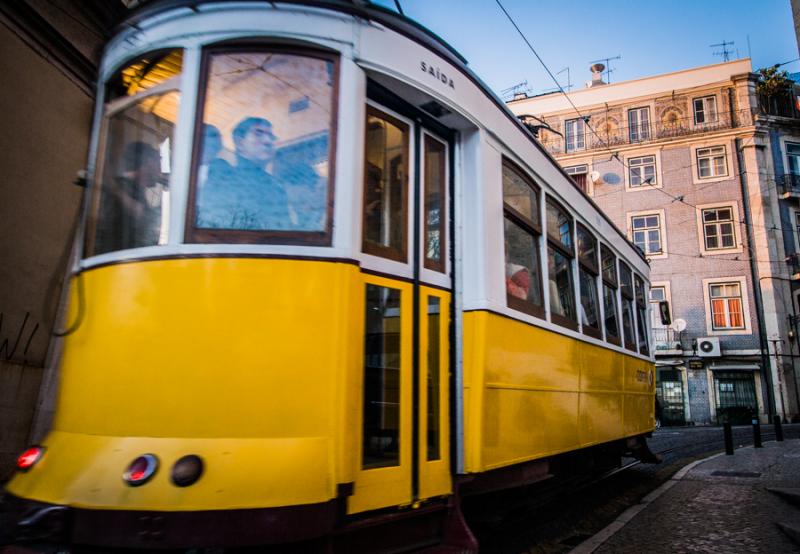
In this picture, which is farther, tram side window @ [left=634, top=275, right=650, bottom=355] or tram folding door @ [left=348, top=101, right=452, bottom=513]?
tram side window @ [left=634, top=275, right=650, bottom=355]

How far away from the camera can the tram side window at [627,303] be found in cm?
697

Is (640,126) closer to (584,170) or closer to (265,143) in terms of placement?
(584,170)

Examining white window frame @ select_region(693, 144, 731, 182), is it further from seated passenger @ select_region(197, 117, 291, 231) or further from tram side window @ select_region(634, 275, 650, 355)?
seated passenger @ select_region(197, 117, 291, 231)

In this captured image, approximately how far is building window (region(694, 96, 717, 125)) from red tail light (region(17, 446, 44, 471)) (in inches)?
1086

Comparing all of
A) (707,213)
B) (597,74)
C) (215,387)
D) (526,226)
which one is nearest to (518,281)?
(526,226)

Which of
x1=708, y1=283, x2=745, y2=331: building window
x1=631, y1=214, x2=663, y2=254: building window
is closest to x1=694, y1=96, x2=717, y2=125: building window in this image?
x1=631, y1=214, x2=663, y2=254: building window

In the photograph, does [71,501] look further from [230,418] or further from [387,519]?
[387,519]

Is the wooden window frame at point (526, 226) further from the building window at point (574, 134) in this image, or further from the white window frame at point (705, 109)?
the white window frame at point (705, 109)

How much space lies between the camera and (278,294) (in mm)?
2506

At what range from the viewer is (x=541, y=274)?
170 inches

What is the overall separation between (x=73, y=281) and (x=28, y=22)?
12.7 feet

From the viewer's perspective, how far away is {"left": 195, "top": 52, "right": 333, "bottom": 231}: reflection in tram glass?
2.62 metres

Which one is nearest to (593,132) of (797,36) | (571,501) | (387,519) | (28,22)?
(797,36)

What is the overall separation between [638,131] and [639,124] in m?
0.34
